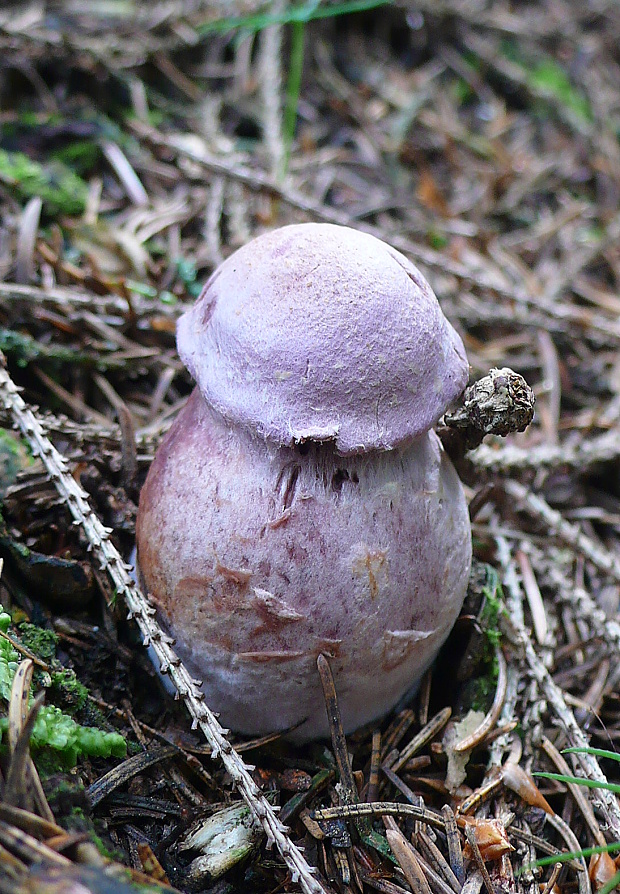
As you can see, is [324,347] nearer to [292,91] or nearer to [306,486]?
[306,486]

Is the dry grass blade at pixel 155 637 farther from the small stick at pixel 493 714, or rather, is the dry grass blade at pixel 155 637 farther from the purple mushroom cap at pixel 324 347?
the small stick at pixel 493 714

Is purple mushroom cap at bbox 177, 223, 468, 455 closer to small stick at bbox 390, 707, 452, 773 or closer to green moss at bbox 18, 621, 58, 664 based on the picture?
green moss at bbox 18, 621, 58, 664

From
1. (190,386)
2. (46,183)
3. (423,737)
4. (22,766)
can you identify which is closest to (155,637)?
(22,766)

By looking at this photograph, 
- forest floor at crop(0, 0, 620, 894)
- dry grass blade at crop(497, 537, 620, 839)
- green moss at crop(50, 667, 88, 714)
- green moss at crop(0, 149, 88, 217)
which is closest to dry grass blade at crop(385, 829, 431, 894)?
forest floor at crop(0, 0, 620, 894)

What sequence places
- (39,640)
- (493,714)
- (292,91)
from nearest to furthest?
1. (39,640)
2. (493,714)
3. (292,91)

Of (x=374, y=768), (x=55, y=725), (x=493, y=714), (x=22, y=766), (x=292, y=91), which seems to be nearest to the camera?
(x=22, y=766)

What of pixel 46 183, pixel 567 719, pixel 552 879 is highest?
pixel 46 183

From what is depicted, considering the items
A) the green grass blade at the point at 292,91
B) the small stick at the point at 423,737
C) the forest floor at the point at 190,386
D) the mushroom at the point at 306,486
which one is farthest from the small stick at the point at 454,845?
the green grass blade at the point at 292,91
